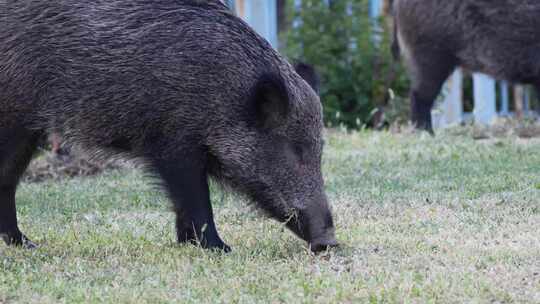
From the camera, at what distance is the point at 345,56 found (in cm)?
1275

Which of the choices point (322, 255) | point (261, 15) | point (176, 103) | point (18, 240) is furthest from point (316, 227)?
point (261, 15)

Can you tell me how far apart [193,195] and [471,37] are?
18.0ft

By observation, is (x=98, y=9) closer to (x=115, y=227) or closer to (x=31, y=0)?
(x=31, y=0)

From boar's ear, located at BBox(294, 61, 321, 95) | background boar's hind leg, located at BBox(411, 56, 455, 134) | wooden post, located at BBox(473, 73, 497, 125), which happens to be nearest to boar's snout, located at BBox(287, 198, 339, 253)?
boar's ear, located at BBox(294, 61, 321, 95)

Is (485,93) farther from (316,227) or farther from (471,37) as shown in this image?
(316,227)

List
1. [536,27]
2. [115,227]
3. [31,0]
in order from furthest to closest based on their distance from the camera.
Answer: [536,27]
[115,227]
[31,0]

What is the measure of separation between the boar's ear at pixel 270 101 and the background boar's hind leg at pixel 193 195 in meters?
0.36

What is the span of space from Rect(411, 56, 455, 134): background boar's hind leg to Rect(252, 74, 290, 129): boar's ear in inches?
212

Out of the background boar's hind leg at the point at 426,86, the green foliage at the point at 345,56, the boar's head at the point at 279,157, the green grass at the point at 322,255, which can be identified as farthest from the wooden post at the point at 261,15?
the boar's head at the point at 279,157

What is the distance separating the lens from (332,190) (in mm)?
6809

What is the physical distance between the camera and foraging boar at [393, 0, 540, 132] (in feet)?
30.9

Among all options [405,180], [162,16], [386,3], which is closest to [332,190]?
[405,180]

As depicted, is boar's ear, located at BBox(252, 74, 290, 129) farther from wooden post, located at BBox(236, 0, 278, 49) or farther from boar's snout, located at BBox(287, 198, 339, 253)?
wooden post, located at BBox(236, 0, 278, 49)

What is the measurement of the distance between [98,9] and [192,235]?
3.87 feet
